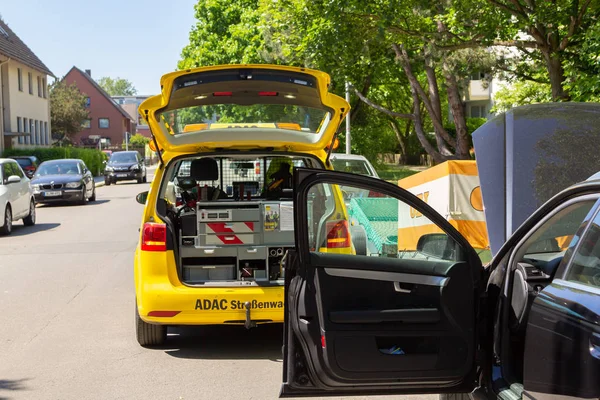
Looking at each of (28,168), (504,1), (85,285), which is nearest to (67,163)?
(28,168)

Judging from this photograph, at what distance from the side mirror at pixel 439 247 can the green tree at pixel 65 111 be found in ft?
223

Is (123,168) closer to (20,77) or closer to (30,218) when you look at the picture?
(20,77)

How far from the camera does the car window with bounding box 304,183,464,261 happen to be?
422cm

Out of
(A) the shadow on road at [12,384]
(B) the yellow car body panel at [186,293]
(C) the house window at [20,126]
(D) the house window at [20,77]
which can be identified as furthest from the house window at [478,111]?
(A) the shadow on road at [12,384]

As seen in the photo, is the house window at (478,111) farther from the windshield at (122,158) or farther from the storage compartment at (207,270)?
the storage compartment at (207,270)

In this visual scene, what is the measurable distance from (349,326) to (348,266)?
0.95 ft

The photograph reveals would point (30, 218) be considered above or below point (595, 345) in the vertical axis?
below

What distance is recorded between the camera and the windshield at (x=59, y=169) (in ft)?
89.3

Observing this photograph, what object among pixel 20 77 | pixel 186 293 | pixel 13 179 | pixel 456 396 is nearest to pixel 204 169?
pixel 186 293

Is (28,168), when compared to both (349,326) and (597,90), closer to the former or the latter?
(597,90)

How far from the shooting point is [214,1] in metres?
45.3

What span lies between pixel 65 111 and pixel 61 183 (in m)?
46.2

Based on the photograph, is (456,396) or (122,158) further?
(122,158)

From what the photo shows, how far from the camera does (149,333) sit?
7074mm
